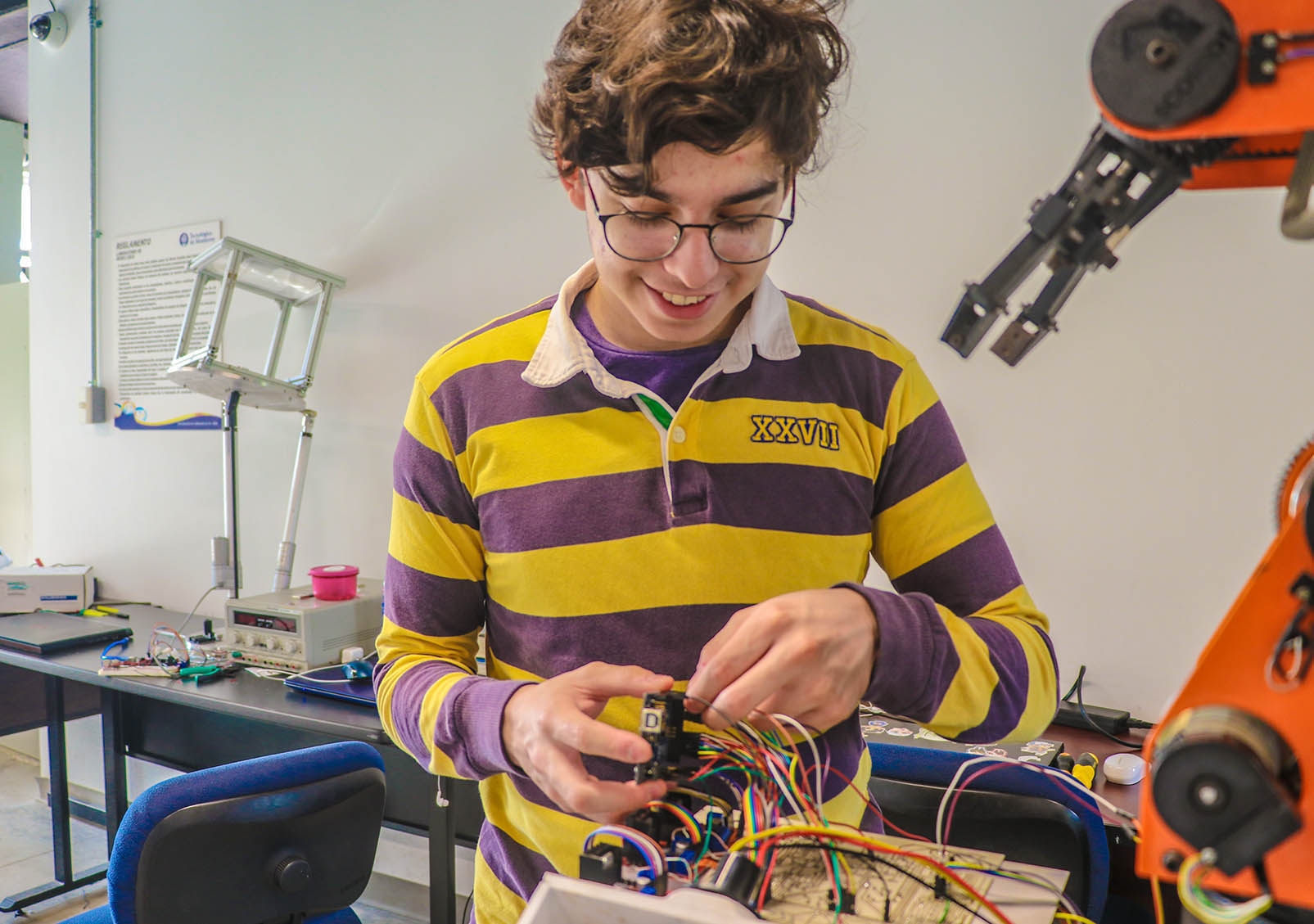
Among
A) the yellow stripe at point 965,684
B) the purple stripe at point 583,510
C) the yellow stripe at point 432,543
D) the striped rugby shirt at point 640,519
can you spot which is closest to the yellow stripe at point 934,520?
the striped rugby shirt at point 640,519

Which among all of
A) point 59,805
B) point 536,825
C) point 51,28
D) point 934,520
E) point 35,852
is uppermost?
point 51,28

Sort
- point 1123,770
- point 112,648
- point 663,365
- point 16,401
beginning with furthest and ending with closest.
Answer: point 16,401 → point 112,648 → point 1123,770 → point 663,365

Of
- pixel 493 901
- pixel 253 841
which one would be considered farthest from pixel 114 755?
pixel 493 901

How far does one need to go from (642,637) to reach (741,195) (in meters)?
0.45

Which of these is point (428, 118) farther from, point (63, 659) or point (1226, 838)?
point (1226, 838)

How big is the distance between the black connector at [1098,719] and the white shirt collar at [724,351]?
1.16 m

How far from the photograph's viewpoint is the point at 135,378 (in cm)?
322

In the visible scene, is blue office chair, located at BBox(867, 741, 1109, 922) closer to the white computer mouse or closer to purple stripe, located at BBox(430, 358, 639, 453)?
the white computer mouse

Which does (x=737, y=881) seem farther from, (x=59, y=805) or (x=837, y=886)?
(x=59, y=805)

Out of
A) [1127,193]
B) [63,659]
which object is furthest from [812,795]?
[63,659]

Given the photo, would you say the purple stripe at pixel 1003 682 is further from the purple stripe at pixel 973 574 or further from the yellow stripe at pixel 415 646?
the yellow stripe at pixel 415 646

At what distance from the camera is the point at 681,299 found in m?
0.88

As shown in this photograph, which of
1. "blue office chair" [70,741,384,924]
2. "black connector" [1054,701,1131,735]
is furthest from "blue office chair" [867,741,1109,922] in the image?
"blue office chair" [70,741,384,924]

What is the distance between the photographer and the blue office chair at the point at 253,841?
1264 millimetres
